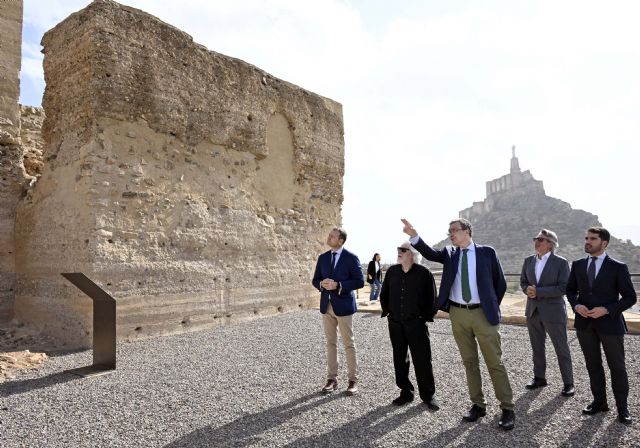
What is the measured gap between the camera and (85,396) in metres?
4.58

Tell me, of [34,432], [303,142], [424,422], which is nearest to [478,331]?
[424,422]

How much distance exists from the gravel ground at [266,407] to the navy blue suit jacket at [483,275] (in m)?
0.92

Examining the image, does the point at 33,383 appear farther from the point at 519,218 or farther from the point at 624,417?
the point at 519,218

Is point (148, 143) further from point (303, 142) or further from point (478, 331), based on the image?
point (478, 331)

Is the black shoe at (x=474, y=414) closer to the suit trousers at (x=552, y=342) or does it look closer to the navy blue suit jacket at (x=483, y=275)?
the navy blue suit jacket at (x=483, y=275)

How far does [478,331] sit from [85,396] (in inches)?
146

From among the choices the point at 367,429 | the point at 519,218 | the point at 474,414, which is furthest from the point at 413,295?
the point at 519,218

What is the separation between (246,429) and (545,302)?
329 centimetres

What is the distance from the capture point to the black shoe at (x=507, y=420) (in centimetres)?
362

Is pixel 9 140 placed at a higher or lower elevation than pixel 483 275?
higher

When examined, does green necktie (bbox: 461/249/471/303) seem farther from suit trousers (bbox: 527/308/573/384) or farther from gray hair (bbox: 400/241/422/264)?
suit trousers (bbox: 527/308/573/384)

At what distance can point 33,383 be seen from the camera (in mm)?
5090

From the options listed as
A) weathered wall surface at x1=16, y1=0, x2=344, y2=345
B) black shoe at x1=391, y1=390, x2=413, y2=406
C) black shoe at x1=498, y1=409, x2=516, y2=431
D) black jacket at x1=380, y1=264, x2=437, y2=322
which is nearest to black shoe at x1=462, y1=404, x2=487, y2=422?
black shoe at x1=498, y1=409, x2=516, y2=431

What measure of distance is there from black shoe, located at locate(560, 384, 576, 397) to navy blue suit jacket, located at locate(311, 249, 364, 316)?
2122 millimetres
